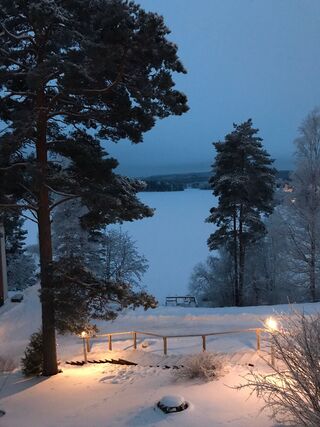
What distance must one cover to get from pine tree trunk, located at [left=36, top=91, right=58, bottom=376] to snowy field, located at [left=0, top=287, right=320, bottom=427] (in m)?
0.59

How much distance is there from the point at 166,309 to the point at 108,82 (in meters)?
12.0

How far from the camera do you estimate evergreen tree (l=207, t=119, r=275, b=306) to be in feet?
86.8

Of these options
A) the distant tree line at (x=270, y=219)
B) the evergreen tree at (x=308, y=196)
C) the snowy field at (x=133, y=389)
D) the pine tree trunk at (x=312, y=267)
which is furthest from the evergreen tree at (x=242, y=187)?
the snowy field at (x=133, y=389)

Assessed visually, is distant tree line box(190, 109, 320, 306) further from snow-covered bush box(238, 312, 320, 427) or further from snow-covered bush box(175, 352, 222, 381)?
snow-covered bush box(238, 312, 320, 427)

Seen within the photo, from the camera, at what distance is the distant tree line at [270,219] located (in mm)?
23594

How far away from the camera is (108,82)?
11.1 m

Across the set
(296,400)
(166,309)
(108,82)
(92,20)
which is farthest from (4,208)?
(166,309)

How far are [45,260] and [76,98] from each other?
13.4 feet

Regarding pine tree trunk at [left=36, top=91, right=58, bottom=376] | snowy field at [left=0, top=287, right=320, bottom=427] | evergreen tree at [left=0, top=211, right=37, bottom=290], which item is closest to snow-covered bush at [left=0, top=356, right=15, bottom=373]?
snowy field at [left=0, top=287, right=320, bottom=427]

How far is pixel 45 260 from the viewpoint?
12297 mm

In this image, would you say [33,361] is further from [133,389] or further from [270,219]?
[270,219]

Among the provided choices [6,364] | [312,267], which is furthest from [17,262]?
[312,267]

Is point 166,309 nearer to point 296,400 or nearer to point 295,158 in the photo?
point 295,158

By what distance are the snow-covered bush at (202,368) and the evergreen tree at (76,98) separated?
75.3 inches
